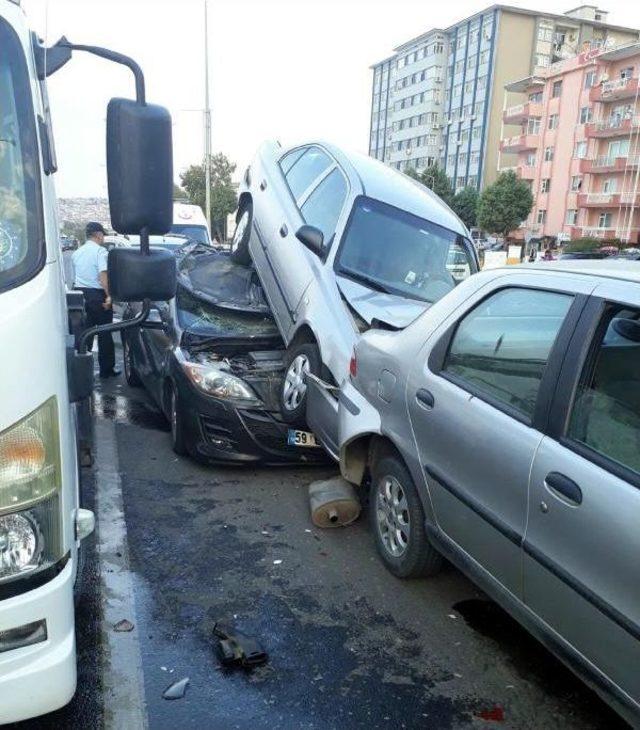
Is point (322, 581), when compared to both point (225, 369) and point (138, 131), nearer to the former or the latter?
point (225, 369)

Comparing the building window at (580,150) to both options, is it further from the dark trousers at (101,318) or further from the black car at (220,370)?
the black car at (220,370)

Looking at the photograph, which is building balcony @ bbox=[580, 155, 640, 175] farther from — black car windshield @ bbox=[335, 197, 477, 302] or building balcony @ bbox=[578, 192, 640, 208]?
black car windshield @ bbox=[335, 197, 477, 302]

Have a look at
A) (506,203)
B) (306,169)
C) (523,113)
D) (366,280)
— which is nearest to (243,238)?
(306,169)

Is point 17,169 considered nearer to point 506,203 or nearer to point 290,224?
point 290,224

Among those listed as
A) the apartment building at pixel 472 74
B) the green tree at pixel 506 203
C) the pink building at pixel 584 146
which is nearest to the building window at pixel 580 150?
the pink building at pixel 584 146

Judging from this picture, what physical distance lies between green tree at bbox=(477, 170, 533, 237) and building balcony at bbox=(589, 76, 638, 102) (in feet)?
28.1

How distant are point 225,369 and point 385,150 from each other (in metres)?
109

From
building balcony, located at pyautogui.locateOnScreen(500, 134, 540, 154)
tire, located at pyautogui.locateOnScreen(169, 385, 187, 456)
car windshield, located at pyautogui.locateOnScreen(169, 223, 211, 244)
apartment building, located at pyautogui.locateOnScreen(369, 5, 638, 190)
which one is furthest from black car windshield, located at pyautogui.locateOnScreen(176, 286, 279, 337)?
apartment building, located at pyautogui.locateOnScreen(369, 5, 638, 190)

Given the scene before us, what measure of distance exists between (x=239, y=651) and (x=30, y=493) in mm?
1442

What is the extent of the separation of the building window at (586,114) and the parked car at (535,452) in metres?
60.3

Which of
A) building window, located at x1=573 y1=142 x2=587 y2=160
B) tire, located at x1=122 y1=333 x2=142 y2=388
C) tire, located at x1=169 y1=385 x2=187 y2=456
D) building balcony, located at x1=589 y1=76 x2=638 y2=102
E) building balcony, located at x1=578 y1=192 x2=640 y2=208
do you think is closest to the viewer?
tire, located at x1=169 y1=385 x2=187 y2=456

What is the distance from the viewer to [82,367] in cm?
248

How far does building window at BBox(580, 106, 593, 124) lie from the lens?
56188 millimetres

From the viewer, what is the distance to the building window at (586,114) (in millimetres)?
56188
